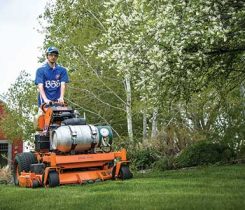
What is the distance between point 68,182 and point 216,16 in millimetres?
4346

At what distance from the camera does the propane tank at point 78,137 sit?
35.7 ft

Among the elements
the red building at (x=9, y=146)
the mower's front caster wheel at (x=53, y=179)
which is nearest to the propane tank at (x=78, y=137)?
the mower's front caster wheel at (x=53, y=179)

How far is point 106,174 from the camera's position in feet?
37.7

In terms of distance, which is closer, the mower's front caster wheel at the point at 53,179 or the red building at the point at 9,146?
the mower's front caster wheel at the point at 53,179

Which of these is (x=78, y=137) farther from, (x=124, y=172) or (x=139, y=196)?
(x=139, y=196)

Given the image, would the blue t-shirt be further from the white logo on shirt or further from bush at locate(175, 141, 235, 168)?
bush at locate(175, 141, 235, 168)

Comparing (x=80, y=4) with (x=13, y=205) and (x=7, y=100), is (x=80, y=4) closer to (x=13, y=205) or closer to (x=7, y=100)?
(x=7, y=100)

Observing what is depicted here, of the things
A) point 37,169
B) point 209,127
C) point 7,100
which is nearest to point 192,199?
point 37,169

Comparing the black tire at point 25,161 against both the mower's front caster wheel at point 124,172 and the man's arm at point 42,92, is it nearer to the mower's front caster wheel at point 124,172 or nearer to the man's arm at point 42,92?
the man's arm at point 42,92

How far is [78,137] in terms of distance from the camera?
36.0 feet

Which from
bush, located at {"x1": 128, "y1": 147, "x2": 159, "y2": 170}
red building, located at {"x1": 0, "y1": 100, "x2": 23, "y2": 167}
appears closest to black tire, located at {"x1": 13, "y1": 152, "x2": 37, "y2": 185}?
bush, located at {"x1": 128, "y1": 147, "x2": 159, "y2": 170}

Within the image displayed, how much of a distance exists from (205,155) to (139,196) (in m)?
8.19

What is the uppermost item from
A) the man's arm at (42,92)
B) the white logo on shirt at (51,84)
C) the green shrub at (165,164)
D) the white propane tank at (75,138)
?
Answer: the white logo on shirt at (51,84)

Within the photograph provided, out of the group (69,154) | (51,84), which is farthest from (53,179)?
(51,84)
